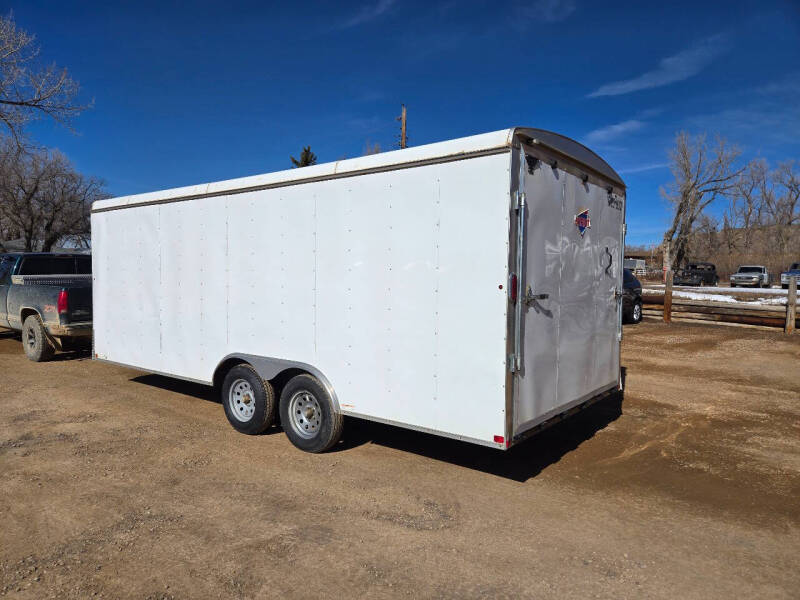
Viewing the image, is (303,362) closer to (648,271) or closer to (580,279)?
(580,279)

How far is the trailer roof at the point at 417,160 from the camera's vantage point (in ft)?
13.6

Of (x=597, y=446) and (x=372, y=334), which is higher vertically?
(x=372, y=334)

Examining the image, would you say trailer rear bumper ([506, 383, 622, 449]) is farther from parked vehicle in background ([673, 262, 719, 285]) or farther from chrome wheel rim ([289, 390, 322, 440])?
parked vehicle in background ([673, 262, 719, 285])

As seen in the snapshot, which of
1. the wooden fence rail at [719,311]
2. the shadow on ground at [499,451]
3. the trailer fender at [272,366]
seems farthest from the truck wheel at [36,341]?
the wooden fence rail at [719,311]

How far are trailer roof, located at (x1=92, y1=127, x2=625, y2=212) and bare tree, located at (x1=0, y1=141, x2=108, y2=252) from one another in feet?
94.4

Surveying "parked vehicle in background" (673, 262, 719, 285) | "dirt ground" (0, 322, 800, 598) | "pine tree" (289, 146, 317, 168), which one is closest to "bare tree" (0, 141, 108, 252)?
"pine tree" (289, 146, 317, 168)

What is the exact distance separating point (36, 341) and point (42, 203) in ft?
84.0

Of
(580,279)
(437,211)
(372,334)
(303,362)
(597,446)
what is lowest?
(597,446)

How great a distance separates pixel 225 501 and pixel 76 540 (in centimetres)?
103

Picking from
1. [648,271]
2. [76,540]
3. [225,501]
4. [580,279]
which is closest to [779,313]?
[580,279]

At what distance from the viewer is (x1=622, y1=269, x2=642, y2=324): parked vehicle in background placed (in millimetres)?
15539

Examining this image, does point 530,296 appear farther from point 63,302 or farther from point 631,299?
point 631,299

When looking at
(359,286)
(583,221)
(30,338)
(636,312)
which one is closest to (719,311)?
(636,312)

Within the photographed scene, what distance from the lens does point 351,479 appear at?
186 inches
